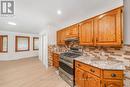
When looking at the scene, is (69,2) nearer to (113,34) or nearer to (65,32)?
(113,34)

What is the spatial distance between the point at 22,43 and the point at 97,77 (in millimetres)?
8458

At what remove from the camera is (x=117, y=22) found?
2.14m

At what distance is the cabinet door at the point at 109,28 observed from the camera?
2127mm

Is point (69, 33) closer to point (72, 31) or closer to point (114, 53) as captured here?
point (72, 31)

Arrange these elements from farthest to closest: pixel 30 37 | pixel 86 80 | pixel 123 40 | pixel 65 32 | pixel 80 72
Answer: pixel 30 37, pixel 65 32, pixel 80 72, pixel 86 80, pixel 123 40

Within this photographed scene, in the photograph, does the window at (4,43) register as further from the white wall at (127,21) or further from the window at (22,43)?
the white wall at (127,21)

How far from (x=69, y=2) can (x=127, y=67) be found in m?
1.90

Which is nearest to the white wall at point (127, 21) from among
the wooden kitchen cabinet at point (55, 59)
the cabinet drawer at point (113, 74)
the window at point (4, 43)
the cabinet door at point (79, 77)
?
the cabinet drawer at point (113, 74)

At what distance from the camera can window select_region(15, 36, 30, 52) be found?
8.89m

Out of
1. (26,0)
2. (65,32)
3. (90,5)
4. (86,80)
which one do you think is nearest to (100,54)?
(86,80)

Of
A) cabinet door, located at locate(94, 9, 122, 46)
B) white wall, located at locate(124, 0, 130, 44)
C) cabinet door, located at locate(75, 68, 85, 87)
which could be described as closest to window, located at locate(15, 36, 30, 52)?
cabinet door, located at locate(75, 68, 85, 87)

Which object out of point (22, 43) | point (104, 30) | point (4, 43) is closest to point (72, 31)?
point (104, 30)

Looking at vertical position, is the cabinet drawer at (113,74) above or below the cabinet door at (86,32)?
below

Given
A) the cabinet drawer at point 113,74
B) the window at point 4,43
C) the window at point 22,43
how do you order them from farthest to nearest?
the window at point 22,43, the window at point 4,43, the cabinet drawer at point 113,74
